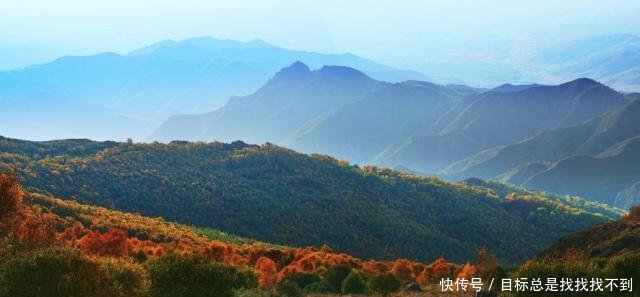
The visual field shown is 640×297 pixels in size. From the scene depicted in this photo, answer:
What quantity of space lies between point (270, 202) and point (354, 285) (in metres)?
113

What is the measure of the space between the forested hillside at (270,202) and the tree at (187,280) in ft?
357

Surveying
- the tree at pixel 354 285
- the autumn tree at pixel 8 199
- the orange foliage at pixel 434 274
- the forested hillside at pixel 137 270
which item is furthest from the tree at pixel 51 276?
the orange foliage at pixel 434 274

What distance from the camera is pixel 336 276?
61875 mm

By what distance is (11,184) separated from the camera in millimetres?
49094

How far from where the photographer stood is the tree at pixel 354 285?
56.0 meters

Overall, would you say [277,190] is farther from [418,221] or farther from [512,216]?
[512,216]

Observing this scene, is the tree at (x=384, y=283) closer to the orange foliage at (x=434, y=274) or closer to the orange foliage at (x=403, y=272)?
the orange foliage at (x=434, y=274)

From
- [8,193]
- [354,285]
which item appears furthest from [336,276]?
[8,193]

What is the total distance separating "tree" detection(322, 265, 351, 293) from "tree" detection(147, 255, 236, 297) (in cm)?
2883

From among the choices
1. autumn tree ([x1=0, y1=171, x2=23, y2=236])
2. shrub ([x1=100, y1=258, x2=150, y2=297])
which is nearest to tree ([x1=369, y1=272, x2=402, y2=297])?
shrub ([x1=100, y1=258, x2=150, y2=297])

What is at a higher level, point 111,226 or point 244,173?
point 244,173

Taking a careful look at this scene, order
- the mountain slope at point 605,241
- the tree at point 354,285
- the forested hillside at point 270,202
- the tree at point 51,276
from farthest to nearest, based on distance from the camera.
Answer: the forested hillside at point 270,202 < the mountain slope at point 605,241 < the tree at point 354,285 < the tree at point 51,276

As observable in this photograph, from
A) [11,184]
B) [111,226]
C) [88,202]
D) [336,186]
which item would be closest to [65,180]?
[88,202]

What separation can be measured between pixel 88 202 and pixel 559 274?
123 m
